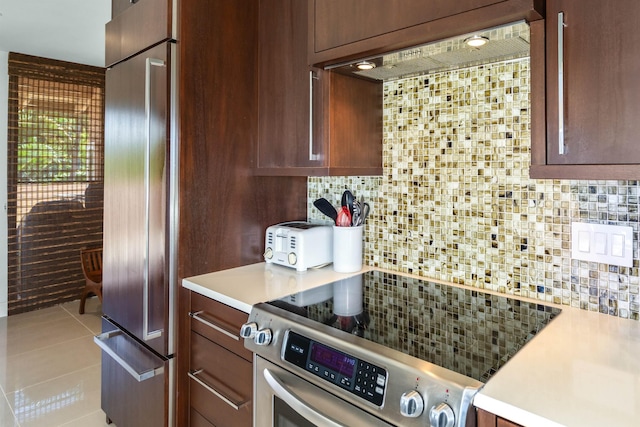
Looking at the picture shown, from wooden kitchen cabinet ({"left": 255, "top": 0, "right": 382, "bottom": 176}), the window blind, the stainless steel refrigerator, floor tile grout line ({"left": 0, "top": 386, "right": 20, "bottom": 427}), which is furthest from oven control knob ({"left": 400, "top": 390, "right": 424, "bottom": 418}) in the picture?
the window blind

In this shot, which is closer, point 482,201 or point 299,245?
point 482,201

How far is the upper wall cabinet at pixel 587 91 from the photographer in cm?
92

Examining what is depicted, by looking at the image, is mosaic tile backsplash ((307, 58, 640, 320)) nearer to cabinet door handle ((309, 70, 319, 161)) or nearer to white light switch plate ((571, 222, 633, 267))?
white light switch plate ((571, 222, 633, 267))

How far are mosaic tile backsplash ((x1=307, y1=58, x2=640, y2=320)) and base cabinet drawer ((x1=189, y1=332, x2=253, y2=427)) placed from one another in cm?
75

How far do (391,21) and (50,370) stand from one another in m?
3.05

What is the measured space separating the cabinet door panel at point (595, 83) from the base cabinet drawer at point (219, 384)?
1.12 m

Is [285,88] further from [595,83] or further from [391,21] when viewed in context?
[595,83]


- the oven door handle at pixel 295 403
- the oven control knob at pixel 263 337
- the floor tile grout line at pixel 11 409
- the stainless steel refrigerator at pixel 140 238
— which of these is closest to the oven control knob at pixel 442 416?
the oven door handle at pixel 295 403

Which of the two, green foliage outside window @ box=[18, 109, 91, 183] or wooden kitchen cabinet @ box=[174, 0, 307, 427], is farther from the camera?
green foliage outside window @ box=[18, 109, 91, 183]

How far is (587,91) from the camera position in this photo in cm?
97

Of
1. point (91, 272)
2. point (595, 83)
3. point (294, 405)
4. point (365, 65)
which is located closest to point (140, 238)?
point (294, 405)

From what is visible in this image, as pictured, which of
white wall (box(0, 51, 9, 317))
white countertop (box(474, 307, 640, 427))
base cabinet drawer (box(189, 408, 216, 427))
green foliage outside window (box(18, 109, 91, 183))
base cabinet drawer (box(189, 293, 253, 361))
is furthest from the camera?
green foliage outside window (box(18, 109, 91, 183))

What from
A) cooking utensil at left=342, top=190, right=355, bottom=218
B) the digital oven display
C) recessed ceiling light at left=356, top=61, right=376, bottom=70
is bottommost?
the digital oven display

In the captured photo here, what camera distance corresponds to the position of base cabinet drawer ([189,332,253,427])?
1.35 metres
